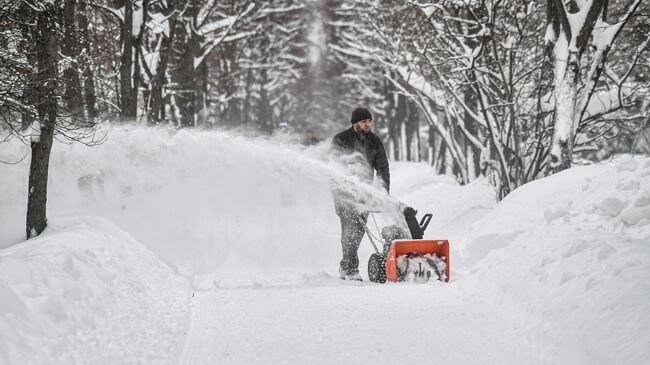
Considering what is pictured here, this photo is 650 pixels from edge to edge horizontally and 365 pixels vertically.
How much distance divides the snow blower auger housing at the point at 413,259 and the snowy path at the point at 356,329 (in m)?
0.39

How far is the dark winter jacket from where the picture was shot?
26.5 ft

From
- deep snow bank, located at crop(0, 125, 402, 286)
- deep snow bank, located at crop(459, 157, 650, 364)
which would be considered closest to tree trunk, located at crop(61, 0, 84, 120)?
deep snow bank, located at crop(0, 125, 402, 286)

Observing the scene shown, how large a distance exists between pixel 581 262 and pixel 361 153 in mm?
3889

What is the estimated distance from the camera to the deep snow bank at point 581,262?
365 centimetres

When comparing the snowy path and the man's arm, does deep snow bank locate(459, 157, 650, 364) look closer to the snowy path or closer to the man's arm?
the snowy path

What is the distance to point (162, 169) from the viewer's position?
31.7 feet

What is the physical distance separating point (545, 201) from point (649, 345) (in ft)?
14.2

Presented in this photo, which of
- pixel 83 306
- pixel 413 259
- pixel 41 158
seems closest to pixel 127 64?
pixel 41 158

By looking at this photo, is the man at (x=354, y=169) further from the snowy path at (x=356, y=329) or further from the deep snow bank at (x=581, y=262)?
the deep snow bank at (x=581, y=262)

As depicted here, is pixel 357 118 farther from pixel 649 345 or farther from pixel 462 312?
pixel 649 345

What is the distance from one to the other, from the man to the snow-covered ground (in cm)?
32

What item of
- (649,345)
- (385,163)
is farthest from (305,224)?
(649,345)

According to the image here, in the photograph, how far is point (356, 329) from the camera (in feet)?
15.8

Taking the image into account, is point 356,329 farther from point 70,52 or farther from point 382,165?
point 70,52
